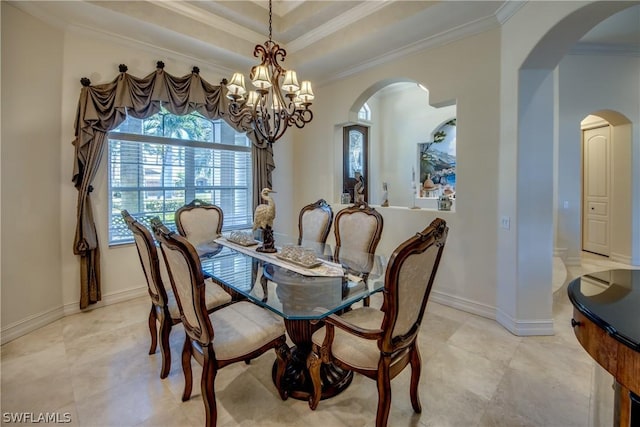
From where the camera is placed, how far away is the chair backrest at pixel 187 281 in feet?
4.57

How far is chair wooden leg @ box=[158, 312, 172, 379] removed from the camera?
199 cm

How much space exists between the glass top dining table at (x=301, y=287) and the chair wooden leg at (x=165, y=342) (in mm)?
405

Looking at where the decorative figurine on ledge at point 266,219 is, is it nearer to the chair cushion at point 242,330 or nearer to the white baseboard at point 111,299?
the chair cushion at point 242,330

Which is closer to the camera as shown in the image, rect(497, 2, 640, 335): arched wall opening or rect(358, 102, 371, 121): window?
rect(497, 2, 640, 335): arched wall opening

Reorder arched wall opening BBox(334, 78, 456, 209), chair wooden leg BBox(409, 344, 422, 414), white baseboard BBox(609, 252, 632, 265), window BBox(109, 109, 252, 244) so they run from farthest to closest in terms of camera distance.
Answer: arched wall opening BBox(334, 78, 456, 209)
white baseboard BBox(609, 252, 632, 265)
window BBox(109, 109, 252, 244)
chair wooden leg BBox(409, 344, 422, 414)

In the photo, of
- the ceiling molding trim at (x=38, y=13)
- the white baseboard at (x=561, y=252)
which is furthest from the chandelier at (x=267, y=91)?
the white baseboard at (x=561, y=252)

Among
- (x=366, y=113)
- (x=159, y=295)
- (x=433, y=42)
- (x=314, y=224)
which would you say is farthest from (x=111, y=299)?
(x=366, y=113)

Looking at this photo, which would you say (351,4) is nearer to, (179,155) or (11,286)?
(179,155)

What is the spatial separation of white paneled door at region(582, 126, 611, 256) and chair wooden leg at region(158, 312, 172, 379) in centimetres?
709

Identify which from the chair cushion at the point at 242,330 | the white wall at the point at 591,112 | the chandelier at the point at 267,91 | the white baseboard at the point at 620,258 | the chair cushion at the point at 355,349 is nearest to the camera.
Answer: the chair cushion at the point at 355,349

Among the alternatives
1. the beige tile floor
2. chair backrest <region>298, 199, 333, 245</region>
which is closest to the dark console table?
the beige tile floor

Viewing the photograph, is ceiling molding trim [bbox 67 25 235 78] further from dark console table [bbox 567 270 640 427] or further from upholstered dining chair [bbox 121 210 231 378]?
dark console table [bbox 567 270 640 427]

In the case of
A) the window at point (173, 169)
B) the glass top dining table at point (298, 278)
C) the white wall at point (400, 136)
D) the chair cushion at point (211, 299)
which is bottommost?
the chair cushion at point (211, 299)

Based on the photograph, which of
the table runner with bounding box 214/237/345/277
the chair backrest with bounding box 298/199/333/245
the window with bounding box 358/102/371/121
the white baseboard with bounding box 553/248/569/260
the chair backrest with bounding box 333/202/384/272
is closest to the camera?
the table runner with bounding box 214/237/345/277
